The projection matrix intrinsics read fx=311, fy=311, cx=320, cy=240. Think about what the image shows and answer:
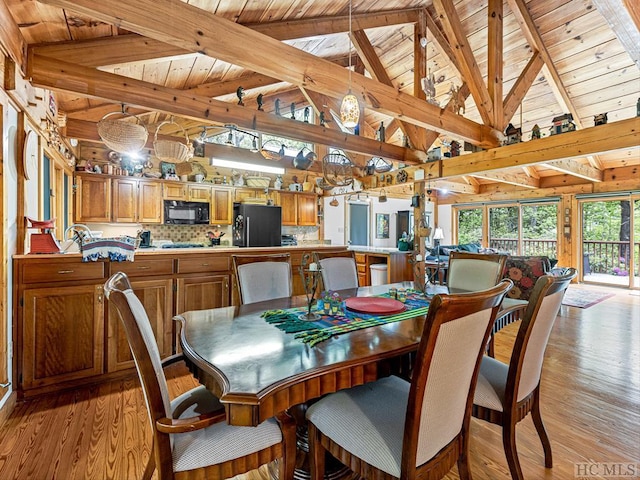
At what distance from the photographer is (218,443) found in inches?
42.9

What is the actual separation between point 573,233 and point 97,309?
9.54m

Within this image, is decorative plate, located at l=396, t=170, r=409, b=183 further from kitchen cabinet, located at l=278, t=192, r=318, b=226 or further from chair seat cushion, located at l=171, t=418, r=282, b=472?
chair seat cushion, located at l=171, t=418, r=282, b=472

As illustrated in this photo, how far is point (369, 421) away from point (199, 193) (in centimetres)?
537

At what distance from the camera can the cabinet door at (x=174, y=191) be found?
543 cm

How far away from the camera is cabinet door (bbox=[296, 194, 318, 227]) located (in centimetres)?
698

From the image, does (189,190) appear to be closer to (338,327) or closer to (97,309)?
(97,309)

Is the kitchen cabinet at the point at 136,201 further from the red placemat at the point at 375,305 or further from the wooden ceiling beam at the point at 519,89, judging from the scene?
the wooden ceiling beam at the point at 519,89

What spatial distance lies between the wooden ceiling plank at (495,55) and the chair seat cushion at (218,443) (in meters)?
4.26

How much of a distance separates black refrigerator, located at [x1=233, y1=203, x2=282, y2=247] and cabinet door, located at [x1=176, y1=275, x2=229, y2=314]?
9.62 ft

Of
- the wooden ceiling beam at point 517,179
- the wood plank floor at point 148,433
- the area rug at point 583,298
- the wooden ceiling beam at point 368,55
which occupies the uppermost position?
the wooden ceiling beam at point 368,55

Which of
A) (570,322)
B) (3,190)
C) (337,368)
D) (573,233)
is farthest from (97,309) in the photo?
(573,233)

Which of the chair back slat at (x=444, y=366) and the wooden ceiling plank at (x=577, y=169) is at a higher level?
the wooden ceiling plank at (x=577, y=169)

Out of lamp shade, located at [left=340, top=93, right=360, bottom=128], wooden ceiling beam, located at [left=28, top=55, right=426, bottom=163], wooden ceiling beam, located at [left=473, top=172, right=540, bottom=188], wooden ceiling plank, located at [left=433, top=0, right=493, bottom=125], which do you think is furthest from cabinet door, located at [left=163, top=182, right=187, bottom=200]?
wooden ceiling beam, located at [left=473, top=172, right=540, bottom=188]

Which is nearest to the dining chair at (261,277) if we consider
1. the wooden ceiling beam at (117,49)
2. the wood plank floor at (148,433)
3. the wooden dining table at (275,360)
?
the wooden dining table at (275,360)
